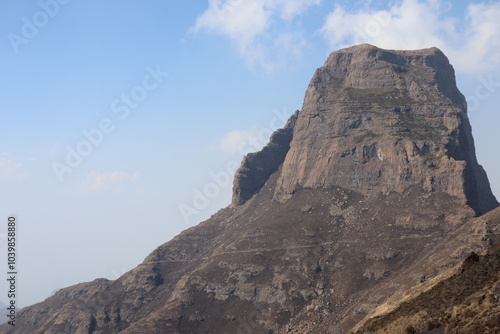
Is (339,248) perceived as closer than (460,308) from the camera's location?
No

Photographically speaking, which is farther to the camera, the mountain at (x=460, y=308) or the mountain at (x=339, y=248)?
the mountain at (x=339, y=248)

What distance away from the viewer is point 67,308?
635 feet

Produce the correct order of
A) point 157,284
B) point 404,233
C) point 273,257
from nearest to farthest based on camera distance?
point 404,233 < point 273,257 < point 157,284

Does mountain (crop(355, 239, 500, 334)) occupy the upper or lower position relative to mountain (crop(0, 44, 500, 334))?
lower

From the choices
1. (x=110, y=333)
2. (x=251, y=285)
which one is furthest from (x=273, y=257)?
(x=110, y=333)

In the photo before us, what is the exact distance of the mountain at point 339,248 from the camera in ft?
464

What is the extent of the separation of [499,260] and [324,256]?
104 m

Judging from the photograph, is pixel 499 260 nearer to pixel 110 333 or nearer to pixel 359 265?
pixel 359 265

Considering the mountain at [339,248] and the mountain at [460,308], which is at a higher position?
the mountain at [339,248]

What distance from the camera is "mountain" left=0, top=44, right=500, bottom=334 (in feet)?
464

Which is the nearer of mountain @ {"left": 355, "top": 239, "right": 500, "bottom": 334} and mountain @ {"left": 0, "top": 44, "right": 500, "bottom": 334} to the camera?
mountain @ {"left": 355, "top": 239, "right": 500, "bottom": 334}

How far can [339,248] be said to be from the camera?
6422 inches

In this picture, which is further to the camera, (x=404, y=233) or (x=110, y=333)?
(x=110, y=333)

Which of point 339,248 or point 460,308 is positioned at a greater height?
point 339,248
